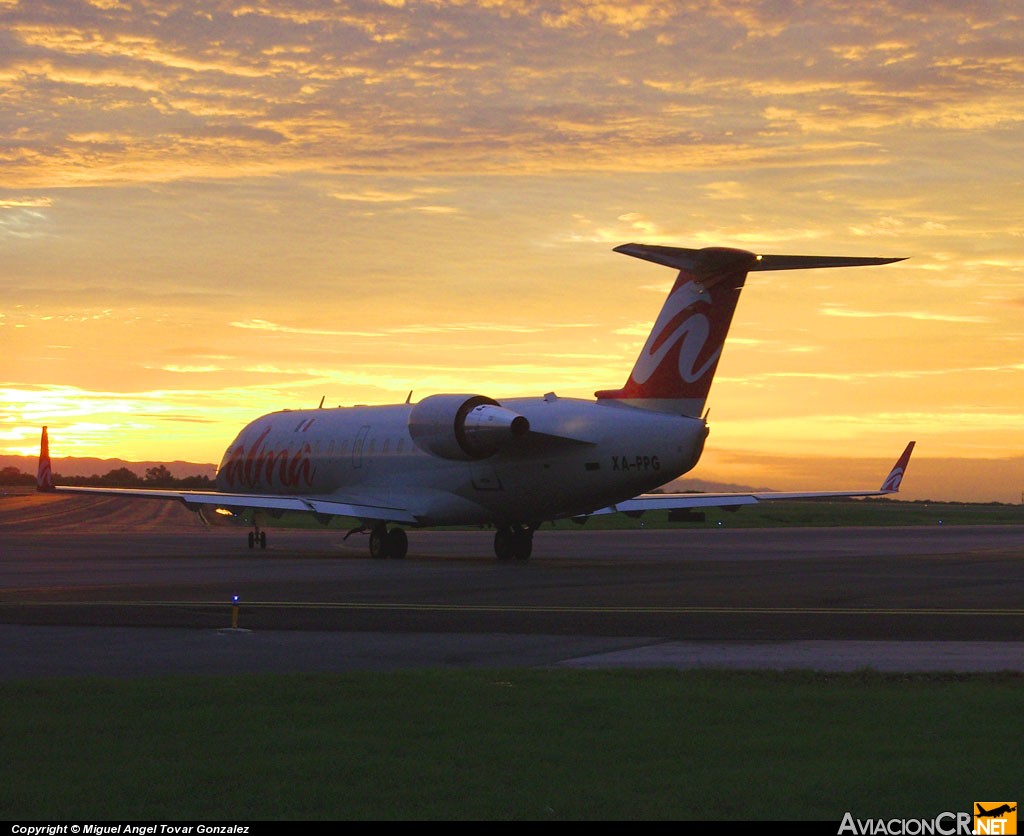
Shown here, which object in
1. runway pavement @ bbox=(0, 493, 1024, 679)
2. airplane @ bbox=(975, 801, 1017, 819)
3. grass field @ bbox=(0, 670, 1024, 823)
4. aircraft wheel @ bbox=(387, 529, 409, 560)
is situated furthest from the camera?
aircraft wheel @ bbox=(387, 529, 409, 560)

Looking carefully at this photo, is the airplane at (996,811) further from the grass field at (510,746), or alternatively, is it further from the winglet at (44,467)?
the winglet at (44,467)

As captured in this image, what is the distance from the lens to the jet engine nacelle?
33875mm

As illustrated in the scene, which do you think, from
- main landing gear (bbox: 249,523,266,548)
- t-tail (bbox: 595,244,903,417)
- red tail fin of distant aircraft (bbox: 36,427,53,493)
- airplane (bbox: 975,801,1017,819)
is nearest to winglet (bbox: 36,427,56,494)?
red tail fin of distant aircraft (bbox: 36,427,53,493)

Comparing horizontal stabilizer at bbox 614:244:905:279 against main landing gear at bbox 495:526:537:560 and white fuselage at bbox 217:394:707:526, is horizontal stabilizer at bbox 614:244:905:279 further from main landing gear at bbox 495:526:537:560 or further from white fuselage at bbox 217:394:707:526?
main landing gear at bbox 495:526:537:560

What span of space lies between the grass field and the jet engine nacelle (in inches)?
857

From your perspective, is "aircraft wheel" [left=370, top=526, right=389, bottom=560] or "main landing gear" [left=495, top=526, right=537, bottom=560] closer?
"main landing gear" [left=495, top=526, right=537, bottom=560]

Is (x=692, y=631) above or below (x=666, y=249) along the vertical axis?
below

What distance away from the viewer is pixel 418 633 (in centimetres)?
1686

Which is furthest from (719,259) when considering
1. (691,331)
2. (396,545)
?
(396,545)

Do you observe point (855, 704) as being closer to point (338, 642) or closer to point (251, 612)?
point (338, 642)

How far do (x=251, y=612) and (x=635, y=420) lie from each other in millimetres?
14809

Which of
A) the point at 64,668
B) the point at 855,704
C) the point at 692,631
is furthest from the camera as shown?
the point at 692,631

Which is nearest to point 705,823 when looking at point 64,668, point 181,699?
point 181,699

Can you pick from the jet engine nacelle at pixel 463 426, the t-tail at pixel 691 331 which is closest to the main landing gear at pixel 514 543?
the jet engine nacelle at pixel 463 426
